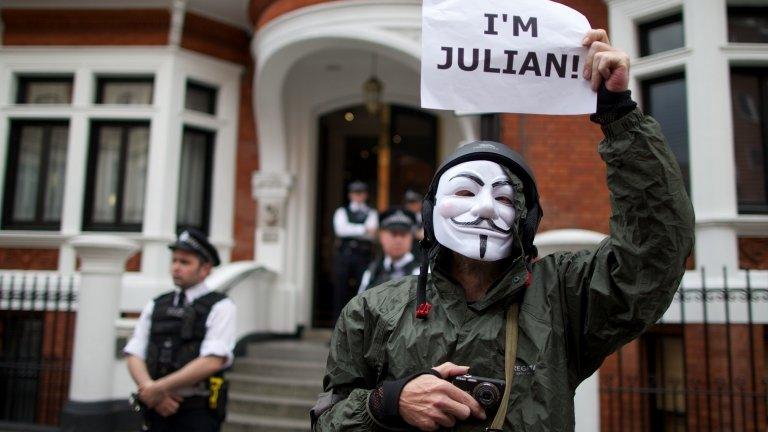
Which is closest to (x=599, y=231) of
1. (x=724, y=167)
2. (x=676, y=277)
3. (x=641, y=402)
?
(x=724, y=167)

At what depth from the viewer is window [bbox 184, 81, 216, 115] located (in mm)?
9136

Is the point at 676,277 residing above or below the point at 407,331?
above

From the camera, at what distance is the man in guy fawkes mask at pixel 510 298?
5.32 ft

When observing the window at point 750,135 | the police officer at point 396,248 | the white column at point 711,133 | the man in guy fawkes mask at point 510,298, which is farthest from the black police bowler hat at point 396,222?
the window at point 750,135

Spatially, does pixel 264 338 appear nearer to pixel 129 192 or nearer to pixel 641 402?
pixel 129 192

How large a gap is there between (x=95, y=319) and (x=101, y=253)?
2.08 feet

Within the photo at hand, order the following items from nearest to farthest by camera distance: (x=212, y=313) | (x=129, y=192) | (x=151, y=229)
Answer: (x=212, y=313) < (x=151, y=229) < (x=129, y=192)

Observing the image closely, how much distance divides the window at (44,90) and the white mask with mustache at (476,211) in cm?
880

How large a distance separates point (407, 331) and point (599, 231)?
5.63 metres

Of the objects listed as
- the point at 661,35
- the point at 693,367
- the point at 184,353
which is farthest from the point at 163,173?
the point at 693,367

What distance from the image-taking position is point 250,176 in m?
9.31

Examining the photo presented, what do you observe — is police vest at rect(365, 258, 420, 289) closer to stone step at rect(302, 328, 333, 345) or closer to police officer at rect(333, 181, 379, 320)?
police officer at rect(333, 181, 379, 320)

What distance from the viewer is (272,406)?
6.14 meters

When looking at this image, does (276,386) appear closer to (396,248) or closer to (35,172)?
(396,248)
